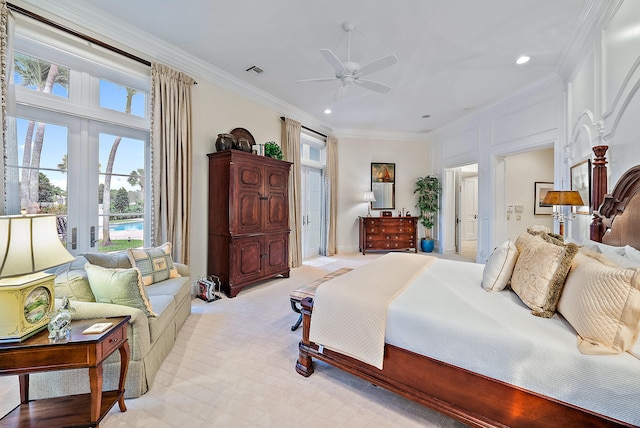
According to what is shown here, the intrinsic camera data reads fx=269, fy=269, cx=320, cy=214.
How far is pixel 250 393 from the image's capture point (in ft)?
6.03

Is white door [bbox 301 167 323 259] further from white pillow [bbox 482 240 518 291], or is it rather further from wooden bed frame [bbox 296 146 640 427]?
white pillow [bbox 482 240 518 291]

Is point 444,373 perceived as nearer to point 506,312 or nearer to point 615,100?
point 506,312

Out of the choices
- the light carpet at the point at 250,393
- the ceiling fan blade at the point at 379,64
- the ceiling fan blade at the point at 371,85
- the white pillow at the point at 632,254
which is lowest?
the light carpet at the point at 250,393

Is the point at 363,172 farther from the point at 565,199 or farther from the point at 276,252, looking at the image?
the point at 565,199

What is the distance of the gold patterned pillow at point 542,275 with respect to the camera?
152 cm

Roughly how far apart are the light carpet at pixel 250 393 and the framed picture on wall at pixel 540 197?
587cm

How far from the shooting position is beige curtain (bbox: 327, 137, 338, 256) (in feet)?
21.6

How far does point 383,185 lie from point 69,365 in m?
6.86

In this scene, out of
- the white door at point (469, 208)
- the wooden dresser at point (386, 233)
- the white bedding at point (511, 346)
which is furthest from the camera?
the white door at point (469, 208)

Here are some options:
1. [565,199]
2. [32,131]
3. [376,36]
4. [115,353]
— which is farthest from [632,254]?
[32,131]

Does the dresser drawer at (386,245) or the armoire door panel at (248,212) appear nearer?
the armoire door panel at (248,212)

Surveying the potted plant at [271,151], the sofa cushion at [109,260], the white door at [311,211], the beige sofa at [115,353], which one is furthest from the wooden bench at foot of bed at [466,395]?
the white door at [311,211]

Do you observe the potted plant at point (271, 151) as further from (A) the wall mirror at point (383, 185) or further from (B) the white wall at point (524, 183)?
(B) the white wall at point (524, 183)

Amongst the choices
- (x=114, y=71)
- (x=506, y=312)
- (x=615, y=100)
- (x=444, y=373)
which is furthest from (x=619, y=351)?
(x=114, y=71)
